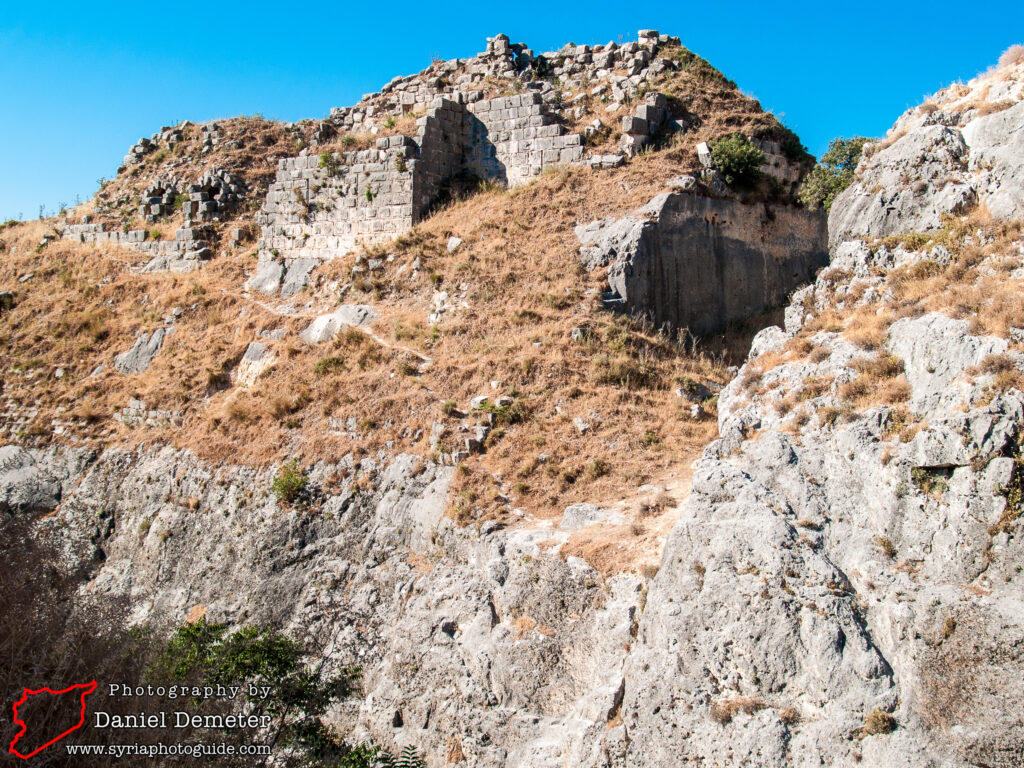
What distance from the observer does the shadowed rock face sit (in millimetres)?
16281

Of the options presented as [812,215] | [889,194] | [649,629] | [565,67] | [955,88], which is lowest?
[649,629]

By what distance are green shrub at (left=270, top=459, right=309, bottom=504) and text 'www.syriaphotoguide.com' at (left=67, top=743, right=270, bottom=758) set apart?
6.20m

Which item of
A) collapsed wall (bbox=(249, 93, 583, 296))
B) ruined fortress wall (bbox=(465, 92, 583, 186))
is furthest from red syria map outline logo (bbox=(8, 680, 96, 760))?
ruined fortress wall (bbox=(465, 92, 583, 186))

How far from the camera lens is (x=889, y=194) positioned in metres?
10.5

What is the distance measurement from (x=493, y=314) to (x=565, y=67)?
29.9 ft

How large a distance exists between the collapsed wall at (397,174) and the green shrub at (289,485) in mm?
6763

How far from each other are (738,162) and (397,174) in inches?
312

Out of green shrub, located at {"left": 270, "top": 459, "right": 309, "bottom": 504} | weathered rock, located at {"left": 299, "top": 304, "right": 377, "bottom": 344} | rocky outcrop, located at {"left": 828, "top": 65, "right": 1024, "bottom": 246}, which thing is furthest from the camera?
weathered rock, located at {"left": 299, "top": 304, "right": 377, "bottom": 344}

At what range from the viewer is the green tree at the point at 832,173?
17016mm

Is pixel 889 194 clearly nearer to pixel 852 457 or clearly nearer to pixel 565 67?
pixel 852 457

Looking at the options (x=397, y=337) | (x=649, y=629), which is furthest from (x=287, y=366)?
(x=649, y=629)

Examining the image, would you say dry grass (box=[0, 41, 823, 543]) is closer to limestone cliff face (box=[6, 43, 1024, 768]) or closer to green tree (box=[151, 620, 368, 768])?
limestone cliff face (box=[6, 43, 1024, 768])

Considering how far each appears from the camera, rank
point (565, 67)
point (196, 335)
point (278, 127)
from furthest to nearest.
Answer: point (278, 127) → point (565, 67) → point (196, 335)

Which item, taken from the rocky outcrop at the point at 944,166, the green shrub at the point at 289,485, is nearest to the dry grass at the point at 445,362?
the green shrub at the point at 289,485
